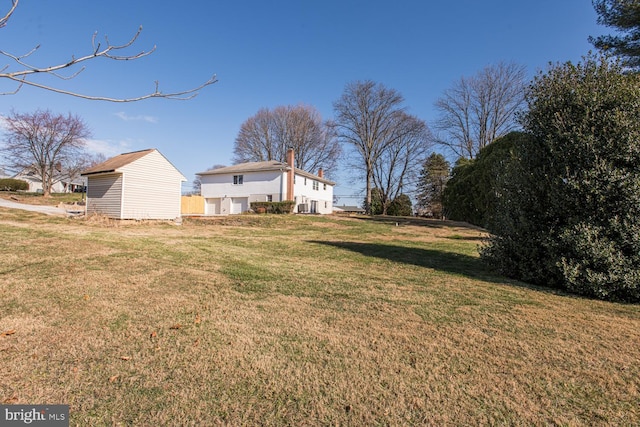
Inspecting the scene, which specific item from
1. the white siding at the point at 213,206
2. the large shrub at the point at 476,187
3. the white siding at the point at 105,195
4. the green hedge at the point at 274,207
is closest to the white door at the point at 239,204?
the white siding at the point at 213,206

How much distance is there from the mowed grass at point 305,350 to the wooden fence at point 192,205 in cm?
2588

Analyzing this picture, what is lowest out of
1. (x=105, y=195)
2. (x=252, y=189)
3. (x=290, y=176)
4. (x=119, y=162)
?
(x=105, y=195)

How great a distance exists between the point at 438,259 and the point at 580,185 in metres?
3.63

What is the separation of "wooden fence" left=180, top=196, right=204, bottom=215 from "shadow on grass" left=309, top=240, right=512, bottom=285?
80.2 feet

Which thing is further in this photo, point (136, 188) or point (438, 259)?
point (136, 188)

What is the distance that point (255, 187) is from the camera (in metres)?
29.9

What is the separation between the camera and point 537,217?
5891 millimetres

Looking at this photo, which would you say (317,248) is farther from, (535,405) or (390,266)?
(535,405)

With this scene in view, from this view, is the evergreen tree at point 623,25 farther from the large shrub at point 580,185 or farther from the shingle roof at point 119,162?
the shingle roof at point 119,162

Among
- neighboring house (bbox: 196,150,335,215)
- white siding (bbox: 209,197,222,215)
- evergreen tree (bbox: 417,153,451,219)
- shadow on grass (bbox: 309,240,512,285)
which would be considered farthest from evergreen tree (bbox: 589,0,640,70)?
white siding (bbox: 209,197,222,215)

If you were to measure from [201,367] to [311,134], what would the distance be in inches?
1617

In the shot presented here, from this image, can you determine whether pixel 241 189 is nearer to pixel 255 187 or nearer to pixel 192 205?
pixel 255 187

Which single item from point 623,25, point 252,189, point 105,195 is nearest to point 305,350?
point 623,25

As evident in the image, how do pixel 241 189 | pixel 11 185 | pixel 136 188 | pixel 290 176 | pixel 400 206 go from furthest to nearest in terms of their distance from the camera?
pixel 400 206 < pixel 11 185 < pixel 241 189 < pixel 290 176 < pixel 136 188
